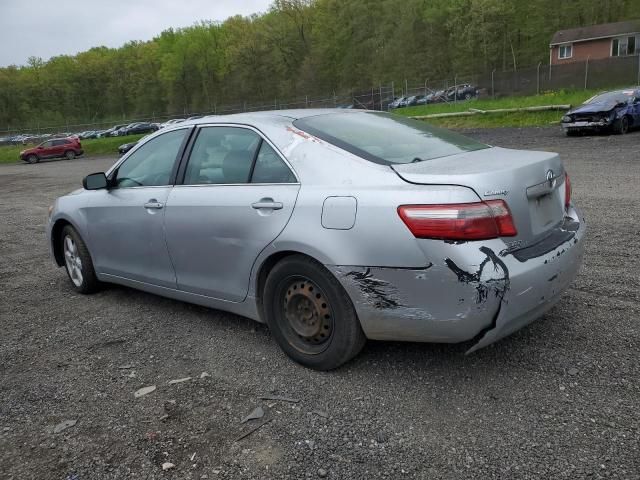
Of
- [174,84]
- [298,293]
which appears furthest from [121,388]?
[174,84]

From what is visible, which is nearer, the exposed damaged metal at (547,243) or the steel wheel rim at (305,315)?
the exposed damaged metal at (547,243)

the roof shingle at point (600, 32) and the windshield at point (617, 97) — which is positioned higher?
the roof shingle at point (600, 32)

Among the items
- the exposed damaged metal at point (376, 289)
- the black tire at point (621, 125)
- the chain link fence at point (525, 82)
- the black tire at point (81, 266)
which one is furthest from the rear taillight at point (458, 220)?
the chain link fence at point (525, 82)

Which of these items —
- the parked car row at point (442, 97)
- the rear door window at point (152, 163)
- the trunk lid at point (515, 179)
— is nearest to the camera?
the trunk lid at point (515, 179)

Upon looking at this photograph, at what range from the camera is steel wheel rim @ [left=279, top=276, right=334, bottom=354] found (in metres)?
3.31

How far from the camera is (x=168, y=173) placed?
4.31 m

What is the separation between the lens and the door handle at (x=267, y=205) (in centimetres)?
342

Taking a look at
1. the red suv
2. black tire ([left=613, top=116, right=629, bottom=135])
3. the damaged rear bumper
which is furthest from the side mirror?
the red suv

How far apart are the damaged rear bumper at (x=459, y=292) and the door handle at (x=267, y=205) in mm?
571

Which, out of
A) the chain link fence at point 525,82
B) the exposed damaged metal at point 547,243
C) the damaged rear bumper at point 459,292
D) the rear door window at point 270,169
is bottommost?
the damaged rear bumper at point 459,292

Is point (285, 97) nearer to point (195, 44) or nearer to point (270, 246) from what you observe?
point (195, 44)

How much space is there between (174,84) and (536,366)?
92.8 metres

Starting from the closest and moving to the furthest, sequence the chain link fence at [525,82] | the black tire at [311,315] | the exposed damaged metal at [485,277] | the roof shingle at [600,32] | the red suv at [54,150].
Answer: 1. the exposed damaged metal at [485,277]
2. the black tire at [311,315]
3. the chain link fence at [525,82]
4. the red suv at [54,150]
5. the roof shingle at [600,32]

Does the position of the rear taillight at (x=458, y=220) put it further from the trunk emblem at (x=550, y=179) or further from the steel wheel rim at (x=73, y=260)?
the steel wheel rim at (x=73, y=260)
